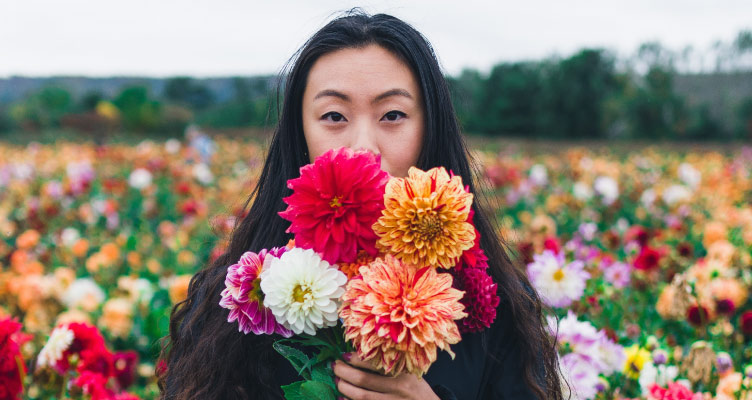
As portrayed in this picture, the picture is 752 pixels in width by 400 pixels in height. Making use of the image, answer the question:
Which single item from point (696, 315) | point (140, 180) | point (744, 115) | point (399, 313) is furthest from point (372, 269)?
point (744, 115)

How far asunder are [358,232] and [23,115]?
32.0 meters

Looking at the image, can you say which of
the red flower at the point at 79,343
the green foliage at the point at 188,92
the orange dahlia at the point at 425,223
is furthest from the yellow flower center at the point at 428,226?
the green foliage at the point at 188,92

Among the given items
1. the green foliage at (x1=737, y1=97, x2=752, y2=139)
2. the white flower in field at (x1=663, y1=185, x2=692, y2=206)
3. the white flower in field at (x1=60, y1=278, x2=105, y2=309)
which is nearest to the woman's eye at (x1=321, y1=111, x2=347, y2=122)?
the white flower in field at (x1=60, y1=278, x2=105, y2=309)

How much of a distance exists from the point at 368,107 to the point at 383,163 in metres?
0.11

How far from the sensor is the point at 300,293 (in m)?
0.75

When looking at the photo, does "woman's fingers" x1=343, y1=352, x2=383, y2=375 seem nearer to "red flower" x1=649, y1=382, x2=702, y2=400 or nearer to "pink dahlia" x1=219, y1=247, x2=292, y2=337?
"pink dahlia" x1=219, y1=247, x2=292, y2=337

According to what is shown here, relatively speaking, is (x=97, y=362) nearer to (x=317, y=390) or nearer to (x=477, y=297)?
(x=317, y=390)

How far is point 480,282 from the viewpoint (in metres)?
0.80

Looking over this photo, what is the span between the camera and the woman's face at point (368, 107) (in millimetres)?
1185

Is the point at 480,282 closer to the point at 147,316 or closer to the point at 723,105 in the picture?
the point at 147,316

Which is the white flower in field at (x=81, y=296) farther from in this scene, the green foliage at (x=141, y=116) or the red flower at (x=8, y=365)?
the green foliage at (x=141, y=116)

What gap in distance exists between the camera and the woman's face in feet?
3.89

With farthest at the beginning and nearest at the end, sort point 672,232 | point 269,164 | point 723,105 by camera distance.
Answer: point 723,105 < point 672,232 < point 269,164

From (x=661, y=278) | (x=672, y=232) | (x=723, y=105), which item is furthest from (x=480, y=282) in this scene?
(x=723, y=105)
